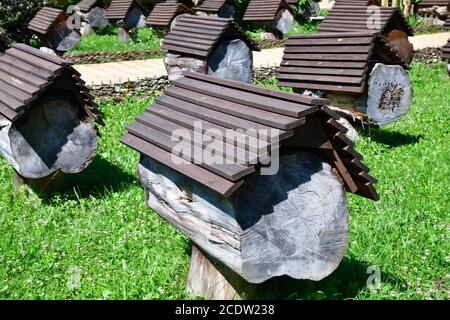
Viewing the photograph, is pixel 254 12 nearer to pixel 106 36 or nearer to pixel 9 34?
A: pixel 106 36

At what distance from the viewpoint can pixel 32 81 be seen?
6.23m

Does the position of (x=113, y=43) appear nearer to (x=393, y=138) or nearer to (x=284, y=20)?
(x=284, y=20)

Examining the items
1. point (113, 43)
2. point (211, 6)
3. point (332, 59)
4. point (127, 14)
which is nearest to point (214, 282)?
point (332, 59)

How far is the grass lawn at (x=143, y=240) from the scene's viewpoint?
4.71 m

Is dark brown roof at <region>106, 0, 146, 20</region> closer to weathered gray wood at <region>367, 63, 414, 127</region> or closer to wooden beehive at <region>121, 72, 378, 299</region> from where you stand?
weathered gray wood at <region>367, 63, 414, 127</region>

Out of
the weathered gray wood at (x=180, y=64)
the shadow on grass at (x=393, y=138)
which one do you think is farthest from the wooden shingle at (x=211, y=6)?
the shadow on grass at (x=393, y=138)

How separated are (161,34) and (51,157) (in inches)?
515

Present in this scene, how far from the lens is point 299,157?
12.9 feet


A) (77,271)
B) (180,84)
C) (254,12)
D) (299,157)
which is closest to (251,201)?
(299,157)

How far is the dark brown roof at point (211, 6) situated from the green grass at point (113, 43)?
2.38 m

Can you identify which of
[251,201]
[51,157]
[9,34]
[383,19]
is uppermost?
[383,19]

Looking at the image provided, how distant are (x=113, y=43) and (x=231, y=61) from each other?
9870mm

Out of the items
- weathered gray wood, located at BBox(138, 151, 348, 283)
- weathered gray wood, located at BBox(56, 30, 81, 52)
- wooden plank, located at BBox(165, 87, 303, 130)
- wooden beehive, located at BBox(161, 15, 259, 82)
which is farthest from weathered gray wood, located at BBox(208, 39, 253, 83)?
weathered gray wood, located at BBox(56, 30, 81, 52)

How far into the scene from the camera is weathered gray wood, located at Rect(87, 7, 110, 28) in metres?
22.3
